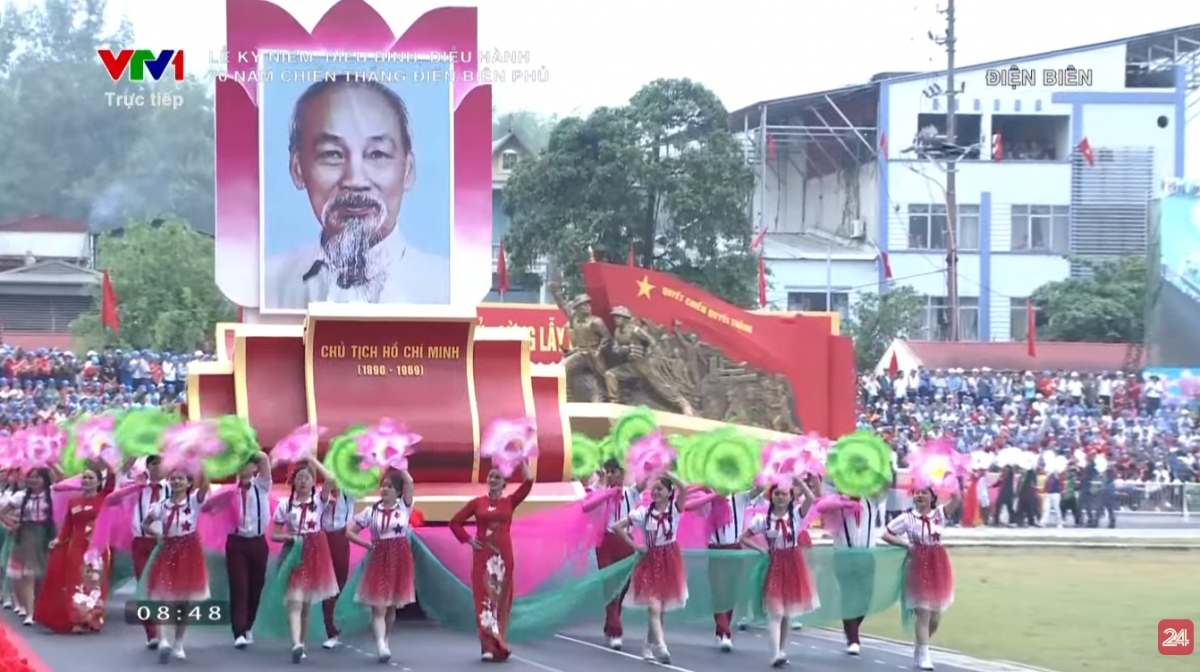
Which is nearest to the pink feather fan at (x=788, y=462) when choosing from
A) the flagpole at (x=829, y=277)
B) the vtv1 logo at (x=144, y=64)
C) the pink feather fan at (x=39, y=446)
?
the pink feather fan at (x=39, y=446)

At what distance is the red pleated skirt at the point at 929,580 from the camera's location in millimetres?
13922

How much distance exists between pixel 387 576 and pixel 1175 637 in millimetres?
6787

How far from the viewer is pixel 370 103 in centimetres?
2123

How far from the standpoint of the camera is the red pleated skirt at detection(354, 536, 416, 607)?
557 inches

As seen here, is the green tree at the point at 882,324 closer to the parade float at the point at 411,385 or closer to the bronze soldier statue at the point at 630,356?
the bronze soldier statue at the point at 630,356

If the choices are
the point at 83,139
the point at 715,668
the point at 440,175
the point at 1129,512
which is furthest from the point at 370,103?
the point at 83,139

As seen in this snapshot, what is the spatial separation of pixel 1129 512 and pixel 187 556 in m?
24.5

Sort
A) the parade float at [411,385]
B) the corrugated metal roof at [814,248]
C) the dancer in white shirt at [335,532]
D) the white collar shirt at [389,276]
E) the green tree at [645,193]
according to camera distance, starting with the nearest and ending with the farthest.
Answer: the dancer in white shirt at [335,532] < the parade float at [411,385] < the white collar shirt at [389,276] < the green tree at [645,193] < the corrugated metal roof at [814,248]

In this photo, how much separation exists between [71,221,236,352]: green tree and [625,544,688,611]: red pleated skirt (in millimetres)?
32094

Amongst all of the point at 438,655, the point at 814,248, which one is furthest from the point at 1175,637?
the point at 814,248

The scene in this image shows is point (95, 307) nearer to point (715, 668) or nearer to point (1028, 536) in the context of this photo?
point (1028, 536)

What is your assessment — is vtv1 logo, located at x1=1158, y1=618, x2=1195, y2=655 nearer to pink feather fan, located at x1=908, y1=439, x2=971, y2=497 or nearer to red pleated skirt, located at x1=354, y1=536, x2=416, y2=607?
pink feather fan, located at x1=908, y1=439, x2=971, y2=497

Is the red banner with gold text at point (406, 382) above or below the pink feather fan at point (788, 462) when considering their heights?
above

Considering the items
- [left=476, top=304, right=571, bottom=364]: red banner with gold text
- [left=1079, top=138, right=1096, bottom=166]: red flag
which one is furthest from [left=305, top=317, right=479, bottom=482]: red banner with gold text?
[left=1079, top=138, right=1096, bottom=166]: red flag
